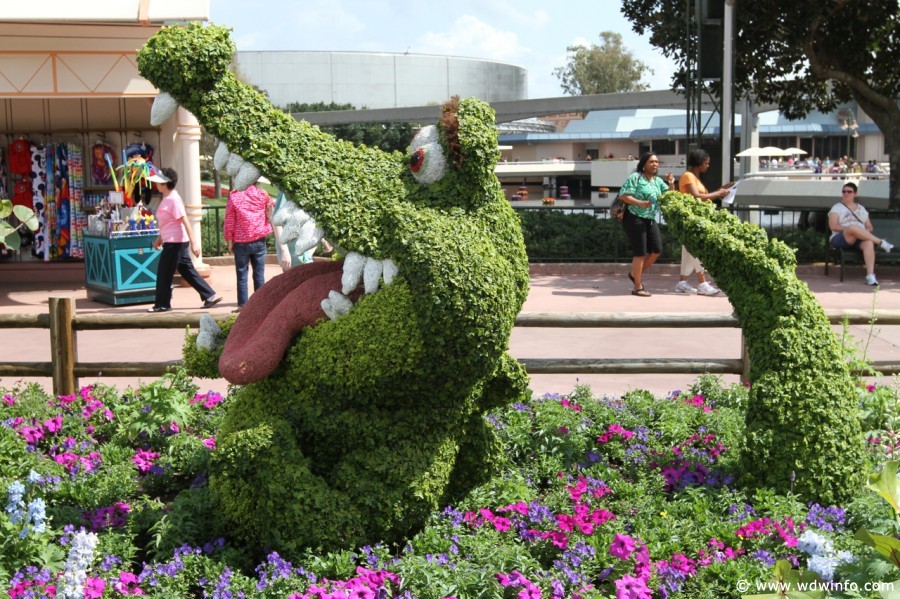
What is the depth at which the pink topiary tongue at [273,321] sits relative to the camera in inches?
156

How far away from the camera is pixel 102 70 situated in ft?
40.2

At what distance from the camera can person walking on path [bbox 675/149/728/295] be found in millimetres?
11197

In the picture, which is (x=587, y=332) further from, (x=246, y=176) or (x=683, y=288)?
(x=246, y=176)

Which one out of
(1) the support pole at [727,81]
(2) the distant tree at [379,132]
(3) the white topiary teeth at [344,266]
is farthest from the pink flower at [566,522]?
(2) the distant tree at [379,132]

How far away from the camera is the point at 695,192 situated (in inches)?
448

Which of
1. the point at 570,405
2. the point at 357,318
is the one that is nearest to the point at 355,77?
the point at 570,405

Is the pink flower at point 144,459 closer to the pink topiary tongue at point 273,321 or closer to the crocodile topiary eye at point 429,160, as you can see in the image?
the pink topiary tongue at point 273,321

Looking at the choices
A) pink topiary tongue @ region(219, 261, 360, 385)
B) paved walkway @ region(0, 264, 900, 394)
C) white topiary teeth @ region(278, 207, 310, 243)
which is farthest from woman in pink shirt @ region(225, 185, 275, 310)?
white topiary teeth @ region(278, 207, 310, 243)

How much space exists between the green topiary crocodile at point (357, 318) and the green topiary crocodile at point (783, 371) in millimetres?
1230

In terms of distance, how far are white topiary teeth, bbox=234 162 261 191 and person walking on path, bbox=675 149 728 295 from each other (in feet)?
24.2

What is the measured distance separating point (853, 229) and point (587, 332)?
5.38m

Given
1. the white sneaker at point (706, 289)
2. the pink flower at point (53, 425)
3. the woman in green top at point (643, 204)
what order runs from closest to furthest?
the pink flower at point (53, 425), the woman in green top at point (643, 204), the white sneaker at point (706, 289)

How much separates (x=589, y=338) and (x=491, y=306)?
5.97m

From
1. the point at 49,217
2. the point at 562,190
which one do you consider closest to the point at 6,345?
the point at 49,217
